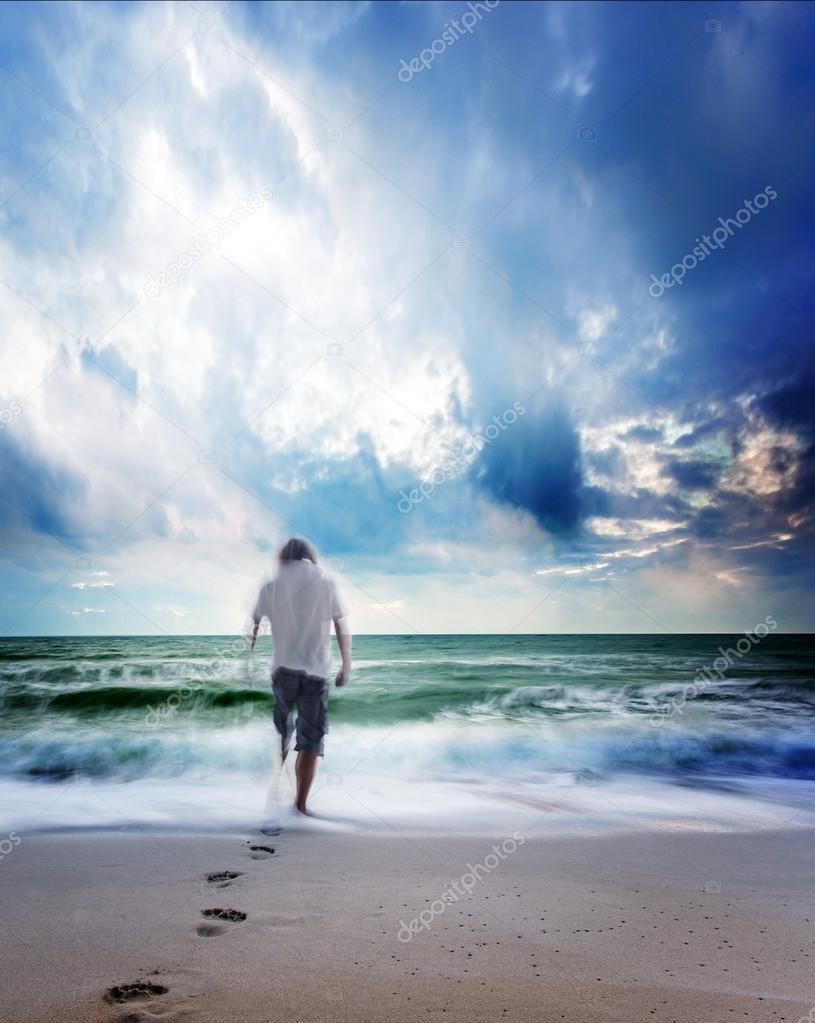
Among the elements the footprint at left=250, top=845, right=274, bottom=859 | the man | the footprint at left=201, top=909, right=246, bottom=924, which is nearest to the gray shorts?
the man

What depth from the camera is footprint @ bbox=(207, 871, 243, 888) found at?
3277mm

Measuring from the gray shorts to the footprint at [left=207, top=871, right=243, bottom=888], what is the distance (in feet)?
3.73

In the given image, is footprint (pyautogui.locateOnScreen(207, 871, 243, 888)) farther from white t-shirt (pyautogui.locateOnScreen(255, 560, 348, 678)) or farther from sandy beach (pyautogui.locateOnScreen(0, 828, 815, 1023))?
white t-shirt (pyautogui.locateOnScreen(255, 560, 348, 678))

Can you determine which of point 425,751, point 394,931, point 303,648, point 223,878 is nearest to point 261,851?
point 223,878

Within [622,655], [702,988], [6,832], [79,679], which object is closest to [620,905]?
[702,988]

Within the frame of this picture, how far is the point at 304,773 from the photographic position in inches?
183

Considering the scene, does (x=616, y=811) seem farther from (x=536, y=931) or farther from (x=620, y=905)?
(x=536, y=931)

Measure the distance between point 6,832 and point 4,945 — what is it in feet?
7.38

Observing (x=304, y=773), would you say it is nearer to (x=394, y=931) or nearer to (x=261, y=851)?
(x=261, y=851)

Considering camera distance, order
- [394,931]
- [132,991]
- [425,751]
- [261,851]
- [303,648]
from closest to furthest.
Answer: [132,991] < [394,931] < [261,851] < [303,648] < [425,751]

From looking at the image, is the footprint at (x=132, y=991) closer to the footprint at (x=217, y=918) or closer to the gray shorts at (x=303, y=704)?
the footprint at (x=217, y=918)

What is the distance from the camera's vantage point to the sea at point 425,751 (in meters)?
5.09

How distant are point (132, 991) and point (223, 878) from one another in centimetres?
127

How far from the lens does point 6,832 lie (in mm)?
4375
